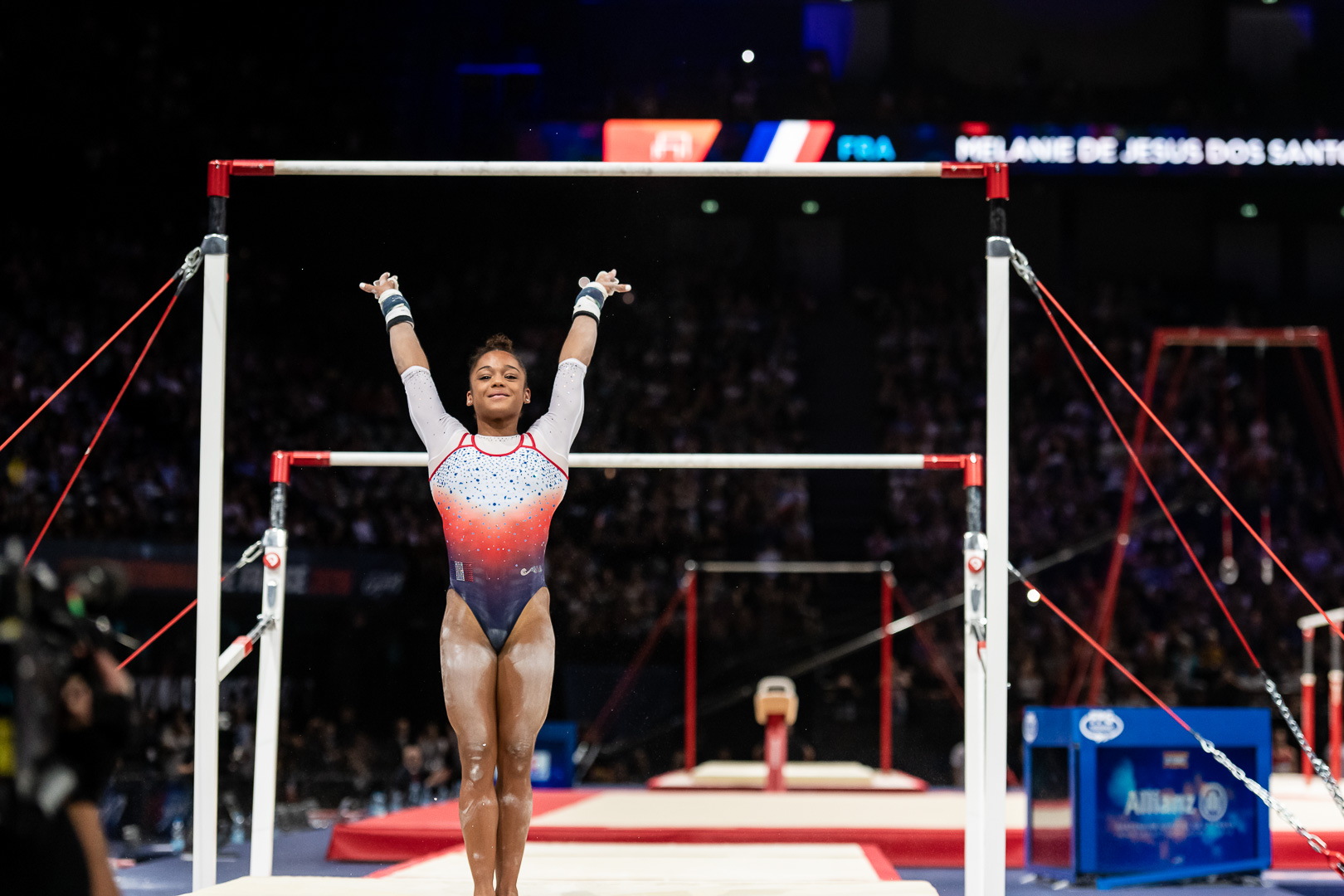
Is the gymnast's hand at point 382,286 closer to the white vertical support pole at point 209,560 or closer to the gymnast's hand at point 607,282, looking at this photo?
the white vertical support pole at point 209,560

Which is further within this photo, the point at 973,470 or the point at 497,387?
the point at 973,470

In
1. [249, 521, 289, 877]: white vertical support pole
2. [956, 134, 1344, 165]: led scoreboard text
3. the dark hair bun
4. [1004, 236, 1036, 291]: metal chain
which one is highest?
[956, 134, 1344, 165]: led scoreboard text

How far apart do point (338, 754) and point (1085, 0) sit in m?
14.4

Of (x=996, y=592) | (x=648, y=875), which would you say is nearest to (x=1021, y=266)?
(x=996, y=592)

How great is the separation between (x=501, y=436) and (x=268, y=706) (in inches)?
66.3

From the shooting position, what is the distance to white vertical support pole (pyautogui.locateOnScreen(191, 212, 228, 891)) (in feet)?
12.9

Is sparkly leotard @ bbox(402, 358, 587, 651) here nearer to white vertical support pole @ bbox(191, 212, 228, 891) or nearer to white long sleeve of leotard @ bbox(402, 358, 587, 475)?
white long sleeve of leotard @ bbox(402, 358, 587, 475)

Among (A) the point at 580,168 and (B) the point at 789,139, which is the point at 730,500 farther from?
(A) the point at 580,168

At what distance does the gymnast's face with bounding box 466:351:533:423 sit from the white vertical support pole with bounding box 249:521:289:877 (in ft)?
4.37

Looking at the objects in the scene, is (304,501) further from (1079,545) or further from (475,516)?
(475,516)

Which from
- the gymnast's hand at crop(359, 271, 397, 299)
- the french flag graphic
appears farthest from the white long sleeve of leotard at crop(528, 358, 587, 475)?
the french flag graphic

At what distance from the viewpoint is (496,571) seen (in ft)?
11.4

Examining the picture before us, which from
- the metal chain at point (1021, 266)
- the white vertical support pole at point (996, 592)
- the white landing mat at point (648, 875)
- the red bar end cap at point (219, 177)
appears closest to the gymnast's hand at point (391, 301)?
the red bar end cap at point (219, 177)

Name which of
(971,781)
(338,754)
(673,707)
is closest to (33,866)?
(971,781)
